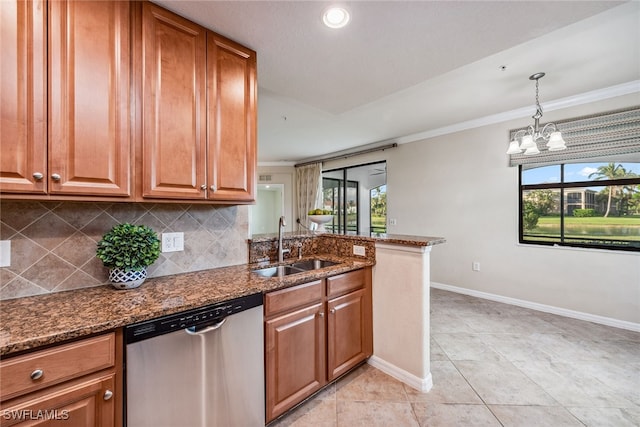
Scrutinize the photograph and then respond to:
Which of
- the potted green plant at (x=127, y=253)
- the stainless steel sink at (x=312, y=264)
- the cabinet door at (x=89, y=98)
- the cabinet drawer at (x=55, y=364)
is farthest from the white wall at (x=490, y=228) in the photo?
the cabinet drawer at (x=55, y=364)

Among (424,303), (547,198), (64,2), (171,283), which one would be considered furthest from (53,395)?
(547,198)

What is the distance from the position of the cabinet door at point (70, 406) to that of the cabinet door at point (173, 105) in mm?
837

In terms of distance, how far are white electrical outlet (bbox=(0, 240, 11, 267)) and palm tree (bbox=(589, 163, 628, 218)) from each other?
16.8 ft

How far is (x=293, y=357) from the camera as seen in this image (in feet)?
5.35

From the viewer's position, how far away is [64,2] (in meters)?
1.14

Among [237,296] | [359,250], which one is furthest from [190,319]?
[359,250]

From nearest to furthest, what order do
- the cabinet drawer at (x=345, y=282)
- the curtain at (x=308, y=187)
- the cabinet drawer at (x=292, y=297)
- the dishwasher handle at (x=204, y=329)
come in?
the dishwasher handle at (x=204, y=329) < the cabinet drawer at (x=292, y=297) < the cabinet drawer at (x=345, y=282) < the curtain at (x=308, y=187)

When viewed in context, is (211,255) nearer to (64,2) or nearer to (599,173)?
(64,2)

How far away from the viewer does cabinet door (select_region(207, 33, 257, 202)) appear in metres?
1.57

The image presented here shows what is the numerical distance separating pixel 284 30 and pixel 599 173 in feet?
12.6

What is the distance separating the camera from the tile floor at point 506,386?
5.41ft

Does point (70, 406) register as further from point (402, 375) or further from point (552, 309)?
point (552, 309)

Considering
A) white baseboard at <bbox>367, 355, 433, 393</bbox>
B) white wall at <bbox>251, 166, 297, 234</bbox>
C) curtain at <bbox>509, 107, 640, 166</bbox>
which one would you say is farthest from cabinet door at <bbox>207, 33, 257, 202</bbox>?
white wall at <bbox>251, 166, 297, 234</bbox>

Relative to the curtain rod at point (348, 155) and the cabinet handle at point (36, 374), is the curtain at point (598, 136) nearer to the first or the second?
the curtain rod at point (348, 155)
